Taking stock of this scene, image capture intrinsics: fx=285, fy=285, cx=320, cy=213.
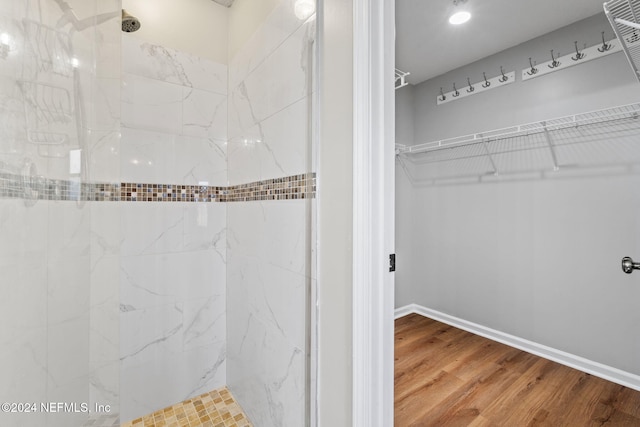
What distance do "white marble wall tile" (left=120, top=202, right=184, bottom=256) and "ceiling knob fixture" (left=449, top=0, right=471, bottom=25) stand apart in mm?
2162

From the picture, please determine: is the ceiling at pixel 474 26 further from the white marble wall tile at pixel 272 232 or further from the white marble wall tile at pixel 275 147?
the white marble wall tile at pixel 272 232

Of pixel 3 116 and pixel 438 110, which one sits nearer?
pixel 3 116

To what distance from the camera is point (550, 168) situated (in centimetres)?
220

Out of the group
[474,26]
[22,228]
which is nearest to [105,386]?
[22,228]

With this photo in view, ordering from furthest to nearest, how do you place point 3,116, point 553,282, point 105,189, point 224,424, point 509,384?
point 553,282
point 509,384
point 224,424
point 105,189
point 3,116

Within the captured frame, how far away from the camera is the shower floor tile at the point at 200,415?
4.89ft

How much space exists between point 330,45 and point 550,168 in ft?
6.98

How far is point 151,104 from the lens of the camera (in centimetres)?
152

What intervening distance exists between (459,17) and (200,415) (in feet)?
9.80

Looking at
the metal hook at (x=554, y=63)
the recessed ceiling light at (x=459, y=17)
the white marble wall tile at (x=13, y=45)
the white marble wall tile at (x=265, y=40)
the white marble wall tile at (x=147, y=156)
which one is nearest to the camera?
the white marble wall tile at (x=13, y=45)

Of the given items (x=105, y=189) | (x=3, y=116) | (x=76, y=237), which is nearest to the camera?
(x=3, y=116)

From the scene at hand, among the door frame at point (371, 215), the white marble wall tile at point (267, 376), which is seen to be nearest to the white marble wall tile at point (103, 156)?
the door frame at point (371, 215)

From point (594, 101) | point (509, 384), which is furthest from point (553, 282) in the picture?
point (594, 101)

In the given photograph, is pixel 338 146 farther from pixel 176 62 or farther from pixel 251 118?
pixel 176 62
